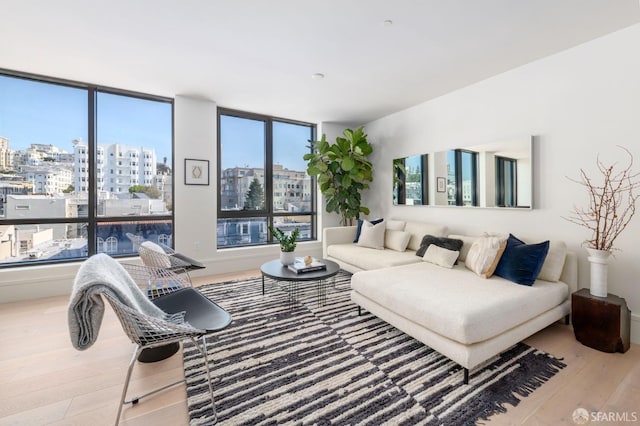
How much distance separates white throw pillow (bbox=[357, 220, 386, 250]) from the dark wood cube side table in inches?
85.4

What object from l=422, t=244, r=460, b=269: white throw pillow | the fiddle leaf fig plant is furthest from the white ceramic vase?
the fiddle leaf fig plant

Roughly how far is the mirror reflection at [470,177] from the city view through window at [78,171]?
3679 mm

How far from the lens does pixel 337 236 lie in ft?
14.4

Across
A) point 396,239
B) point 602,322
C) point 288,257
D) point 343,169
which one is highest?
point 343,169

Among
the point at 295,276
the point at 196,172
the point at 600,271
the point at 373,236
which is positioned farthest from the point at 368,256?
the point at 196,172

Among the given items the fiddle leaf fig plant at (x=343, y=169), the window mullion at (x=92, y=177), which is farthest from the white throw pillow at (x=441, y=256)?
the window mullion at (x=92, y=177)

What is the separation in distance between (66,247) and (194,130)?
7.41ft

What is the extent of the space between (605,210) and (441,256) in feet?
4.66

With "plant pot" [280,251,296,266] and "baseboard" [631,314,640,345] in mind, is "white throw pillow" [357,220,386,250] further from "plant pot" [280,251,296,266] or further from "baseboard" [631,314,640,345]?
"baseboard" [631,314,640,345]

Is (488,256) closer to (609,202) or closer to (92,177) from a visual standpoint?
(609,202)

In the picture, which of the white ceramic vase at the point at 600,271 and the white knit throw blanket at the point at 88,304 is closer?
the white knit throw blanket at the point at 88,304

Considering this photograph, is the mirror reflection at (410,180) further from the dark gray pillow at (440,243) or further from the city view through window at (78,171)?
the city view through window at (78,171)

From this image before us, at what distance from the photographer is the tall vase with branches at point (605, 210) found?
2211 mm

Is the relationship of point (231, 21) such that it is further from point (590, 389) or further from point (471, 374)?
point (590, 389)
